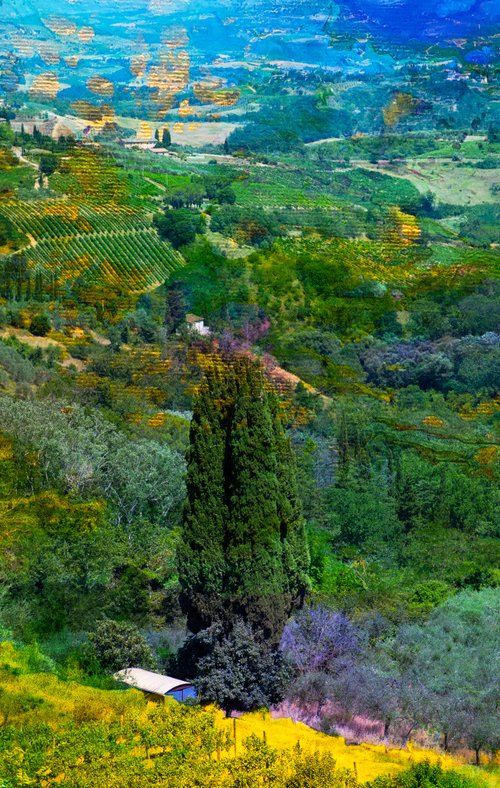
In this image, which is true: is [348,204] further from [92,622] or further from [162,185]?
[92,622]

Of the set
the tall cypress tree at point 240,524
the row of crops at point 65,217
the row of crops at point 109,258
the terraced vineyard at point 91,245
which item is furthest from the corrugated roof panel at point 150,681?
the row of crops at point 65,217

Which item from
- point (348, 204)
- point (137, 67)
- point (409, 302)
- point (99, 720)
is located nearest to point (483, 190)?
point (348, 204)

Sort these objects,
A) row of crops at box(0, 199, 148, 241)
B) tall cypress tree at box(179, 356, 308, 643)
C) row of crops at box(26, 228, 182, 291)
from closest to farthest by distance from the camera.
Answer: tall cypress tree at box(179, 356, 308, 643) < row of crops at box(26, 228, 182, 291) < row of crops at box(0, 199, 148, 241)

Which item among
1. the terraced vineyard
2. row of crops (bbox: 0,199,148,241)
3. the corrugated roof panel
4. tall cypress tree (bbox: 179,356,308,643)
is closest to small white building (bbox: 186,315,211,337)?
the terraced vineyard

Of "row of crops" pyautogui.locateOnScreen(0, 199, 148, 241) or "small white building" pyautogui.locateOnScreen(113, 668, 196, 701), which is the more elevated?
"row of crops" pyautogui.locateOnScreen(0, 199, 148, 241)

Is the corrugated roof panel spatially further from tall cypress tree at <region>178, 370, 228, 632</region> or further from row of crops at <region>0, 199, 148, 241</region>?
row of crops at <region>0, 199, 148, 241</region>

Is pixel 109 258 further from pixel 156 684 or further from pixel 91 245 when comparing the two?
pixel 156 684

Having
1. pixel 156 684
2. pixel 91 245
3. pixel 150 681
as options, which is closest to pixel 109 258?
pixel 91 245
